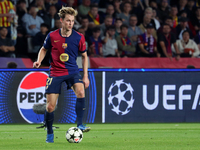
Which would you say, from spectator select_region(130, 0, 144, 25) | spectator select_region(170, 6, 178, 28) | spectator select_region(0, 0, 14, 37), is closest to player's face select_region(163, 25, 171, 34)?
spectator select_region(130, 0, 144, 25)

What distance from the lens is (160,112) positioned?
10.8 metres

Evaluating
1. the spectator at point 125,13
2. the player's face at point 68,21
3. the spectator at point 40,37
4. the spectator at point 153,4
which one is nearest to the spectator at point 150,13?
the spectator at point 125,13

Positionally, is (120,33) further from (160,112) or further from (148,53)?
(160,112)

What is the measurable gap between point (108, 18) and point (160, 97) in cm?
450

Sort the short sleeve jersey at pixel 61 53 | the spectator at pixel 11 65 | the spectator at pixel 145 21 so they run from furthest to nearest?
the spectator at pixel 145 21, the spectator at pixel 11 65, the short sleeve jersey at pixel 61 53

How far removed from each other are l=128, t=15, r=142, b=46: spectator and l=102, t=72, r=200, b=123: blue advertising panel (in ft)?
11.3

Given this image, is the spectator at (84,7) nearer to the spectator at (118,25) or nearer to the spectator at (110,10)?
the spectator at (110,10)

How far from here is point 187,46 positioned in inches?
577

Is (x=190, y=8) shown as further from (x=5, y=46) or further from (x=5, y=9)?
(x=5, y=46)

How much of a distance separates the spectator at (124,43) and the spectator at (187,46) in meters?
1.78

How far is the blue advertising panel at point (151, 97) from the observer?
10.8 m

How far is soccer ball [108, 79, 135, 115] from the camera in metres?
10.7

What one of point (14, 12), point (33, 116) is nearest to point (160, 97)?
point (33, 116)

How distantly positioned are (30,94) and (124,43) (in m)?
4.52
